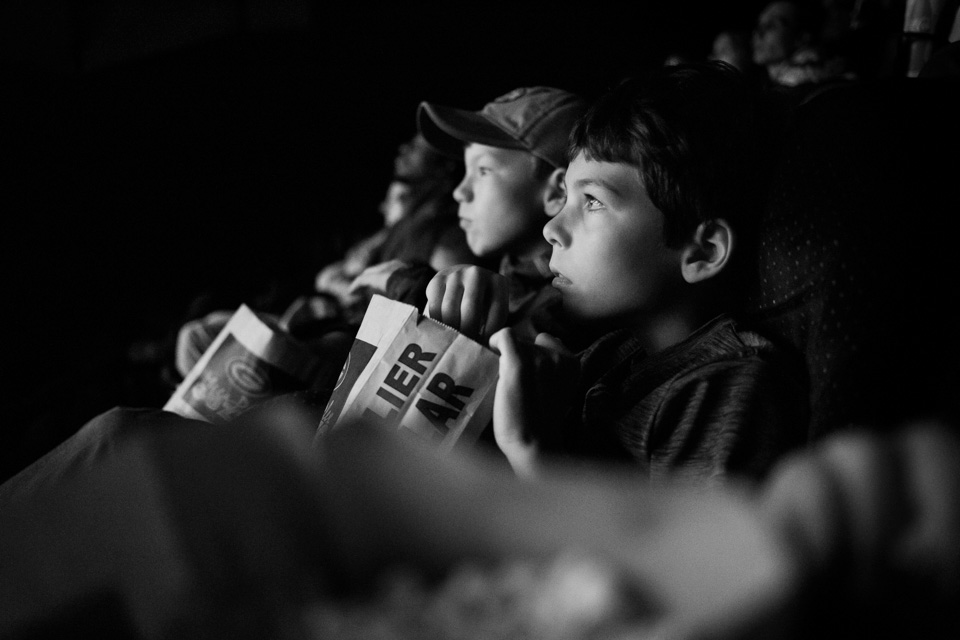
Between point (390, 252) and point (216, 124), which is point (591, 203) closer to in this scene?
point (390, 252)

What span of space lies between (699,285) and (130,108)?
1.42 m

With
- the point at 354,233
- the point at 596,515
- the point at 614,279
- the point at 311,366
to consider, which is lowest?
the point at 354,233

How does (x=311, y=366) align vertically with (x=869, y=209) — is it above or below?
below

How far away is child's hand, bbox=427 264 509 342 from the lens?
67 centimetres

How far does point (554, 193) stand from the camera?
1.09 m

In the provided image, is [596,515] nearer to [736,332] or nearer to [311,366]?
[736,332]

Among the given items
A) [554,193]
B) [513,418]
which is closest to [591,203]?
[513,418]

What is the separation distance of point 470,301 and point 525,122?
0.47 metres

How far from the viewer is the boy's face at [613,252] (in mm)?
721

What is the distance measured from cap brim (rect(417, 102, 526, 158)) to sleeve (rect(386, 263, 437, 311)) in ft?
0.59

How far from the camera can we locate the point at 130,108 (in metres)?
1.76

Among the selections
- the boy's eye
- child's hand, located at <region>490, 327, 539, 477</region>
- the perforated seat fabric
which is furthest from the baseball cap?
child's hand, located at <region>490, 327, 539, 477</region>

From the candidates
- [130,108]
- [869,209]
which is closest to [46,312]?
[130,108]

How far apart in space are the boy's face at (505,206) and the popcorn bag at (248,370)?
317 mm
